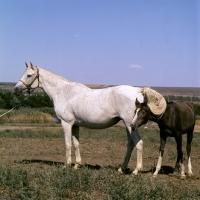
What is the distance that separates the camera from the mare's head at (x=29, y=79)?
9711 millimetres

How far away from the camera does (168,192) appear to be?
5.82 meters

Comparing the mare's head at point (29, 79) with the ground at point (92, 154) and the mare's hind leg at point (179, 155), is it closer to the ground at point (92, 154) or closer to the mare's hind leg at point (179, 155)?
the ground at point (92, 154)

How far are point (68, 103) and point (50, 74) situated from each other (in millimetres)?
1077

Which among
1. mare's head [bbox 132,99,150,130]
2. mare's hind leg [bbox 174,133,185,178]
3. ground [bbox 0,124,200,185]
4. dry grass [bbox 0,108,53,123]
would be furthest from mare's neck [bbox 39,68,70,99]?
dry grass [bbox 0,108,53,123]

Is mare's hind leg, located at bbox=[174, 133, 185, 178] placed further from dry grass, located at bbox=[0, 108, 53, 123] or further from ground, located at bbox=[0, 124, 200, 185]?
dry grass, located at bbox=[0, 108, 53, 123]

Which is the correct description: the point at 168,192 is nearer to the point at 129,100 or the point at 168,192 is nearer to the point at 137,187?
the point at 137,187

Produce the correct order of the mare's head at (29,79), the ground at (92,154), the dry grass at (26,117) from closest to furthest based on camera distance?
the mare's head at (29,79) < the ground at (92,154) < the dry grass at (26,117)

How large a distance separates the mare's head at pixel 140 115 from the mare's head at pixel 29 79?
2.91 meters

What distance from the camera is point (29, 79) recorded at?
973 cm

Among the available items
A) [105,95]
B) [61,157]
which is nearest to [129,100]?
[105,95]

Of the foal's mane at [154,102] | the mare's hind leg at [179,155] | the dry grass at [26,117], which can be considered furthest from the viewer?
the dry grass at [26,117]

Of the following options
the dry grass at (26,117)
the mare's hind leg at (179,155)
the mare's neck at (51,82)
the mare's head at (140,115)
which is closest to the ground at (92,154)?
the mare's hind leg at (179,155)

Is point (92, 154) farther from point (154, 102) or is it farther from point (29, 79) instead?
point (154, 102)

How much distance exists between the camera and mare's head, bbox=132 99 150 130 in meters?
7.88
